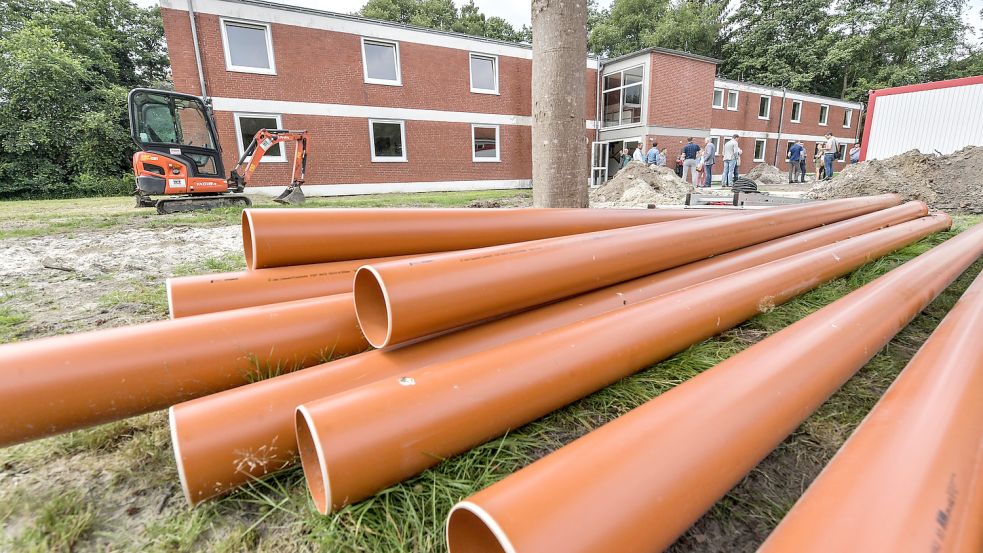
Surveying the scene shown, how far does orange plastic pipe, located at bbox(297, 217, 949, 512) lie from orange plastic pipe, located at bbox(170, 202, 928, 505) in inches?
4.9

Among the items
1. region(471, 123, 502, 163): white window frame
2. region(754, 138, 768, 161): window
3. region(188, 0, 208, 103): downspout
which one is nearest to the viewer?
region(188, 0, 208, 103): downspout

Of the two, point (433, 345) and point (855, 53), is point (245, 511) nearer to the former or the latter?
point (433, 345)

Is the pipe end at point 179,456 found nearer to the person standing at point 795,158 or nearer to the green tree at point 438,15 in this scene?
the person standing at point 795,158

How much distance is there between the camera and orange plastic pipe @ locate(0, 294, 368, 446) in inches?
43.6

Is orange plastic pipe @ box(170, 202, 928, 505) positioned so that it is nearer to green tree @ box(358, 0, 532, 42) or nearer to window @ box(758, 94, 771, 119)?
window @ box(758, 94, 771, 119)

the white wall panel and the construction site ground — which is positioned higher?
the white wall panel

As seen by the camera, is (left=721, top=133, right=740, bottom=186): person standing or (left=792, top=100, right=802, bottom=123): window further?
(left=792, top=100, right=802, bottom=123): window

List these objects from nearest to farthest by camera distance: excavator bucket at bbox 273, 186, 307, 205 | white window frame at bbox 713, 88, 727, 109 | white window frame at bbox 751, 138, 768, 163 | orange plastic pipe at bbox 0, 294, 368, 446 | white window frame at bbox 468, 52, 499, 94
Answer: orange plastic pipe at bbox 0, 294, 368, 446, excavator bucket at bbox 273, 186, 307, 205, white window frame at bbox 468, 52, 499, 94, white window frame at bbox 713, 88, 727, 109, white window frame at bbox 751, 138, 768, 163

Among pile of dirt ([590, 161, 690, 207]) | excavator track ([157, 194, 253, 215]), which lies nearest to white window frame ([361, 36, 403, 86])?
excavator track ([157, 194, 253, 215])

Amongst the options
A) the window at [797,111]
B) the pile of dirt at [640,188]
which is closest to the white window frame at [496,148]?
the pile of dirt at [640,188]

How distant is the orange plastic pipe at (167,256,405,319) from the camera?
1.63 meters

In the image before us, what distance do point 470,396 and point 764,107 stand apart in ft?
105

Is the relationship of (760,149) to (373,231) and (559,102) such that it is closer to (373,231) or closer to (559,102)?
(559,102)

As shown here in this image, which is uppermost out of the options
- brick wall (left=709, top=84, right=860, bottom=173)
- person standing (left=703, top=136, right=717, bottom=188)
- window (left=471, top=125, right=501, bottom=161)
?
brick wall (left=709, top=84, right=860, bottom=173)
